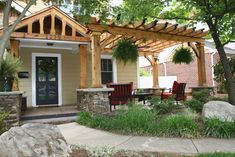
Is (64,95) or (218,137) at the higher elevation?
(64,95)

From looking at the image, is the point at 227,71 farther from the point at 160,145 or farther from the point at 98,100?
the point at 160,145

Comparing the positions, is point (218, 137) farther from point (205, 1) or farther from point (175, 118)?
point (205, 1)

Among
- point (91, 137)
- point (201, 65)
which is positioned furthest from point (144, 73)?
point (91, 137)

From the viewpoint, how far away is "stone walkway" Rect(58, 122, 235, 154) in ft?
16.5

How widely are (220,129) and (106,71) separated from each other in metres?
8.67

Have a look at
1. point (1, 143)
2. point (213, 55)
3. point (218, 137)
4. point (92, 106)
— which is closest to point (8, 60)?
point (92, 106)

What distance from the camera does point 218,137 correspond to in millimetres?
5973

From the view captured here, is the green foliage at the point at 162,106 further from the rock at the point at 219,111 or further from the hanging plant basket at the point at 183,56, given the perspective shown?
the hanging plant basket at the point at 183,56

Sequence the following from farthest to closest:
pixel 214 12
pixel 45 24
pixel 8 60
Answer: pixel 45 24
pixel 214 12
pixel 8 60

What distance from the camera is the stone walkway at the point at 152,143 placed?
5039 mm

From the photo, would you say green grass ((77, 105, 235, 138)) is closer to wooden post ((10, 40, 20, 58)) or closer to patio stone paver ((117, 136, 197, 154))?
patio stone paver ((117, 136, 197, 154))

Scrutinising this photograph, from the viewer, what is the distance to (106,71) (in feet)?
45.9

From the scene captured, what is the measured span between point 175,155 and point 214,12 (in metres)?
5.71

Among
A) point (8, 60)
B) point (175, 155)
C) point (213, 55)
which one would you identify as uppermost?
point (213, 55)
